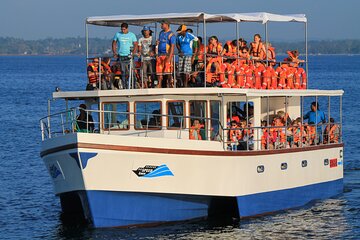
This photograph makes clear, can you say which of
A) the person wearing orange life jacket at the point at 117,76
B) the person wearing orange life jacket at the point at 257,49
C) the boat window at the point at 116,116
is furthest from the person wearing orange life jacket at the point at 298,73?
the boat window at the point at 116,116

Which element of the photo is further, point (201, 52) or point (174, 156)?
point (201, 52)

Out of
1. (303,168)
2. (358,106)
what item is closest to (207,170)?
(303,168)

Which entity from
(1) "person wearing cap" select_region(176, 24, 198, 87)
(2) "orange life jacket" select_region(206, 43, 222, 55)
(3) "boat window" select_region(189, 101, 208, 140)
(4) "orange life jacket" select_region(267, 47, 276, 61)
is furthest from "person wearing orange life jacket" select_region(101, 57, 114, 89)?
(4) "orange life jacket" select_region(267, 47, 276, 61)

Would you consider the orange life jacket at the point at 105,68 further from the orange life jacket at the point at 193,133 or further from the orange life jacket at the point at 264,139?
the orange life jacket at the point at 264,139

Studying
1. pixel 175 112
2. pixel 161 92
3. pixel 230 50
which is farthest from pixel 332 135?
pixel 161 92

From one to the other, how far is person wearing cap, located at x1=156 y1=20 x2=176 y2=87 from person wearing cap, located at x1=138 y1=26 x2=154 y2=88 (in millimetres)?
238

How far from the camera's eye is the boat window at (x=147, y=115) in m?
25.6

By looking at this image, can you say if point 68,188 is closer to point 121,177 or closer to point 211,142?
point 121,177

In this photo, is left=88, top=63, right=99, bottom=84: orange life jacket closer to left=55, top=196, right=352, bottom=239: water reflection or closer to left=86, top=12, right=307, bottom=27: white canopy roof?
left=86, top=12, right=307, bottom=27: white canopy roof

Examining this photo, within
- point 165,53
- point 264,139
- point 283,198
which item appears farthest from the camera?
point 283,198

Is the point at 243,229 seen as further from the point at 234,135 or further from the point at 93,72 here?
the point at 93,72

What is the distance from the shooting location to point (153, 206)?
24531mm

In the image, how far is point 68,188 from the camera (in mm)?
24250

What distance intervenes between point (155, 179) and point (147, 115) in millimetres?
2242
